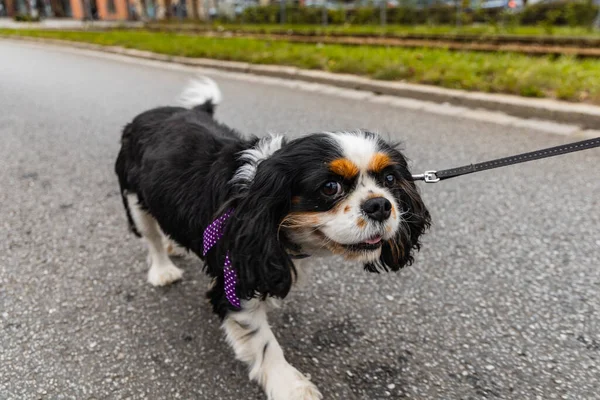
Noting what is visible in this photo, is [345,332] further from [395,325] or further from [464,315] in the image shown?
[464,315]

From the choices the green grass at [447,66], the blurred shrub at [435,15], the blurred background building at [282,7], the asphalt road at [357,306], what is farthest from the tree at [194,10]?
the asphalt road at [357,306]

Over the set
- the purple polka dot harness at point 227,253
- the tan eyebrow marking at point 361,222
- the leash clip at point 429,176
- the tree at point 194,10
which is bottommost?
the tree at point 194,10

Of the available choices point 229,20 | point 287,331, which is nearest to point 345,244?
point 287,331

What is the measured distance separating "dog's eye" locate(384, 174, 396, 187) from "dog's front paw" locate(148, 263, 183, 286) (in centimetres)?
149

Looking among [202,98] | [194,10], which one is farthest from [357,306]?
[194,10]

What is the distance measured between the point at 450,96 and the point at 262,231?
5086mm

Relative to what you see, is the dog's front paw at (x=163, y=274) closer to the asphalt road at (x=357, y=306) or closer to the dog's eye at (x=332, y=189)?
the asphalt road at (x=357, y=306)

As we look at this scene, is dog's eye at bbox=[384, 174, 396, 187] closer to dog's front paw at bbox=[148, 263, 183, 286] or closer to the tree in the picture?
dog's front paw at bbox=[148, 263, 183, 286]

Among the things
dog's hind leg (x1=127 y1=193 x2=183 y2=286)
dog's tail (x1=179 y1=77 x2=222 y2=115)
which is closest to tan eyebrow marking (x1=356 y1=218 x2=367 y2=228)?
dog's hind leg (x1=127 y1=193 x2=183 y2=286)

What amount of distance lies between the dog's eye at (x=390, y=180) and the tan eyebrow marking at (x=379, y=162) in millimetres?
68

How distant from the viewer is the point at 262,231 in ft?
5.68

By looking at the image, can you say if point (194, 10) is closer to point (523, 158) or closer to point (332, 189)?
point (523, 158)

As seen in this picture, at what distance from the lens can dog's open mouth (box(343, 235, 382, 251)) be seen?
1.76 meters

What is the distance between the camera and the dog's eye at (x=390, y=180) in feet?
6.10
